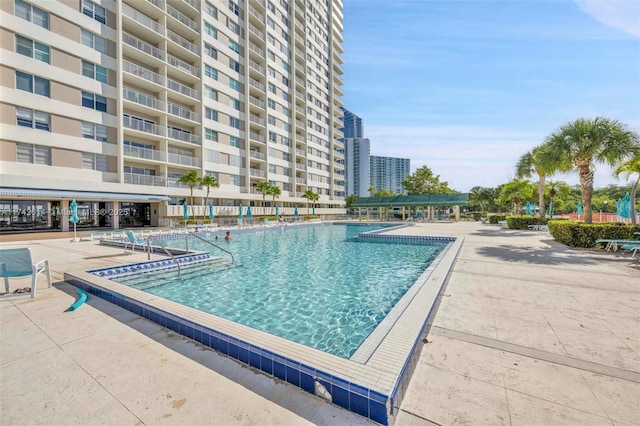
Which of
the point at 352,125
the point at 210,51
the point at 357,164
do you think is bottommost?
the point at 210,51

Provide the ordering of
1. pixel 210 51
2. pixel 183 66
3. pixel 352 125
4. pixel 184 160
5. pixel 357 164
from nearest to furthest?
1. pixel 184 160
2. pixel 183 66
3. pixel 210 51
4. pixel 357 164
5. pixel 352 125

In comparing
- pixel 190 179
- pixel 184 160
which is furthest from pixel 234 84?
pixel 190 179

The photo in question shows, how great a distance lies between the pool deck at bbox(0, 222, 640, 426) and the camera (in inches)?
94.8

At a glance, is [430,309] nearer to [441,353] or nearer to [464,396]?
[441,353]

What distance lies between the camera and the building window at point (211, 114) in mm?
30436

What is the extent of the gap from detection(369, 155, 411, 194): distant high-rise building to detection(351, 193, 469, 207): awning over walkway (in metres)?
119

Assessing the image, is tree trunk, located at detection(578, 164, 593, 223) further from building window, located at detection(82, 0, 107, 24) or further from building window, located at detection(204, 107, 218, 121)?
building window, located at detection(82, 0, 107, 24)

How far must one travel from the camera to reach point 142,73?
2484 centimetres

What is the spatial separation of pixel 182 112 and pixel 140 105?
14.2 feet

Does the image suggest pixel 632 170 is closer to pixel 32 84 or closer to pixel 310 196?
pixel 32 84

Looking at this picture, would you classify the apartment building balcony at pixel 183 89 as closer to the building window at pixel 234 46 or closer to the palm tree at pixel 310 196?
the building window at pixel 234 46

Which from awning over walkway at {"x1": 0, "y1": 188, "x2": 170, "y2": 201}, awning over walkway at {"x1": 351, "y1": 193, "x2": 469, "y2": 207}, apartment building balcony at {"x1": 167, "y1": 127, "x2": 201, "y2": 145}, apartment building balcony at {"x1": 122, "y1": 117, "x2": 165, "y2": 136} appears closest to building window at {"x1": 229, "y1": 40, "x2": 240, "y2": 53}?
apartment building balcony at {"x1": 167, "y1": 127, "x2": 201, "y2": 145}

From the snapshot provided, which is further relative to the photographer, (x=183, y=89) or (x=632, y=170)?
(x=183, y=89)

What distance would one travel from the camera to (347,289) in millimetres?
7523
